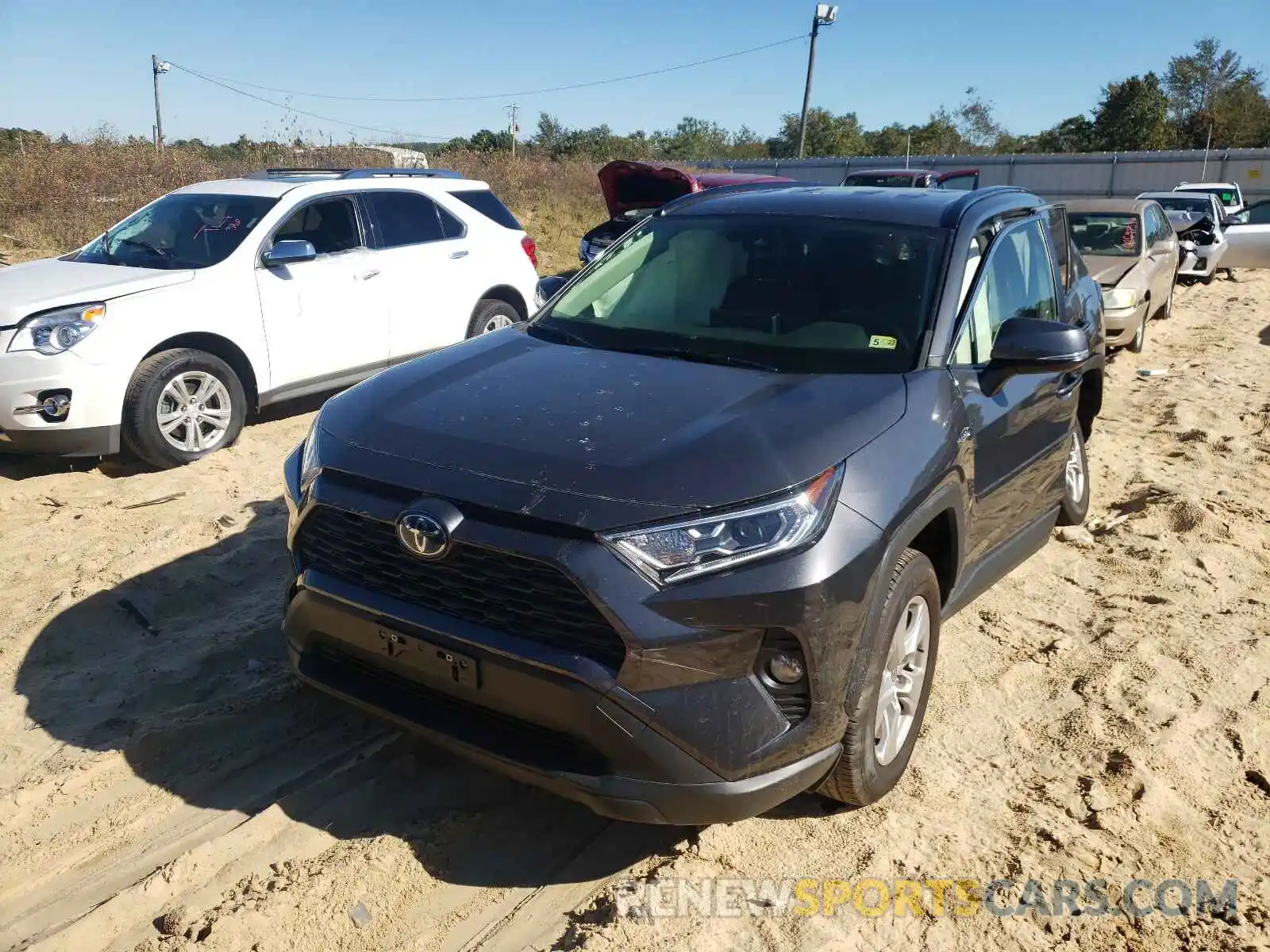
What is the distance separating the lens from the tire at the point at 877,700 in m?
2.80

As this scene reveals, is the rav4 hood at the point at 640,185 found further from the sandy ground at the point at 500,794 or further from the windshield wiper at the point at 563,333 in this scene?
the windshield wiper at the point at 563,333

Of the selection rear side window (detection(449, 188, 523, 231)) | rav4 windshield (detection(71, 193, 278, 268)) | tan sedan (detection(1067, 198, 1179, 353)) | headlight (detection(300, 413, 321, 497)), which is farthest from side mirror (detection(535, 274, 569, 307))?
tan sedan (detection(1067, 198, 1179, 353))

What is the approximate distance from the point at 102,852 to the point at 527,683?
1461mm

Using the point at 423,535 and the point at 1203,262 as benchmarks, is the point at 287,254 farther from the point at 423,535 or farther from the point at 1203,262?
the point at 1203,262

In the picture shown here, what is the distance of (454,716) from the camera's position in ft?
9.23

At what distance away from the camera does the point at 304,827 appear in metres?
3.08

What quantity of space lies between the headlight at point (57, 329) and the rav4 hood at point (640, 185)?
26.1 feet

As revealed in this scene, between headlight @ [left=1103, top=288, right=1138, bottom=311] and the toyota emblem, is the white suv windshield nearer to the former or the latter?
headlight @ [left=1103, top=288, right=1138, bottom=311]

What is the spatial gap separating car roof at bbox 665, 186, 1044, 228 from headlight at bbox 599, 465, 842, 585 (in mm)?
1723

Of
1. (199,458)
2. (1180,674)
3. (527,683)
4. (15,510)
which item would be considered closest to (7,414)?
(15,510)

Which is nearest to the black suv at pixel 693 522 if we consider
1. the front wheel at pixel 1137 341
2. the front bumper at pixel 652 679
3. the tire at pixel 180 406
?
the front bumper at pixel 652 679

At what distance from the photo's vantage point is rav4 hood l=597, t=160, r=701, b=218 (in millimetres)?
12867

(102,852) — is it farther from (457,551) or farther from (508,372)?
(508,372)

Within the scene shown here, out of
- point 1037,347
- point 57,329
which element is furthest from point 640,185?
point 1037,347
